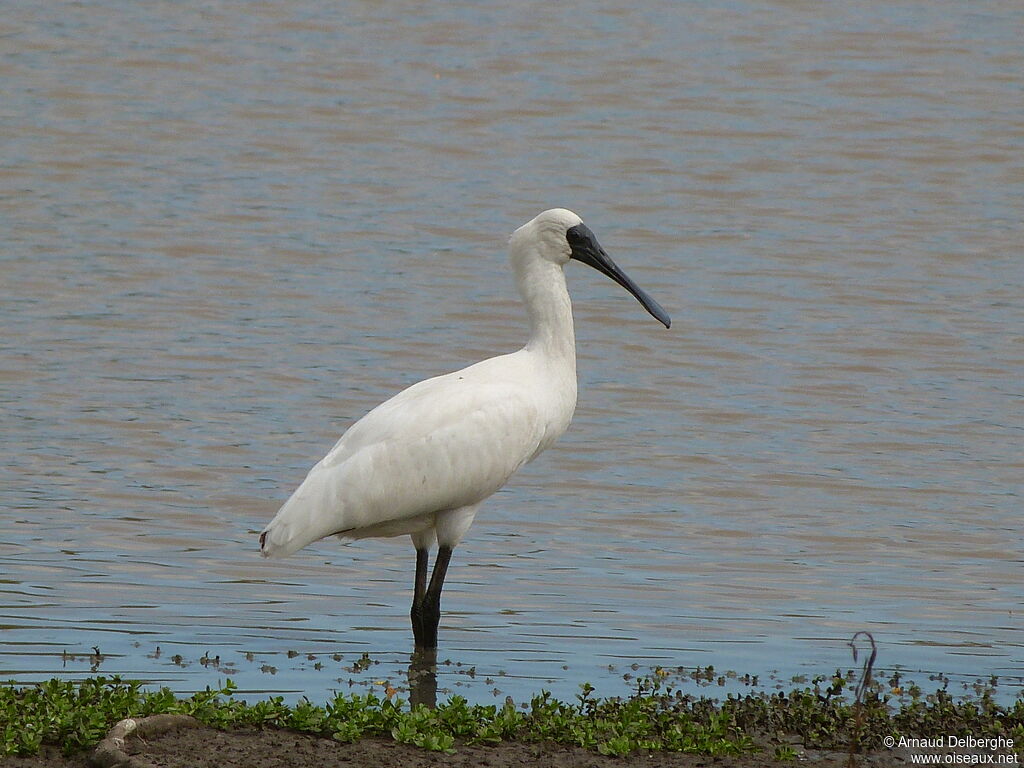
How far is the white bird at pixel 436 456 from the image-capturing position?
842cm

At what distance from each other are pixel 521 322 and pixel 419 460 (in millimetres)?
8056

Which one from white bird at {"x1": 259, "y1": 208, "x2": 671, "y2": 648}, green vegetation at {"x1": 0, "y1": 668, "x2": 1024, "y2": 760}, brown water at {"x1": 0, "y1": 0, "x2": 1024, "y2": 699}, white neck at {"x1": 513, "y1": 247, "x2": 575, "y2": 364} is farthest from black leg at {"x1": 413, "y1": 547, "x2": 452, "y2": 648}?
white neck at {"x1": 513, "y1": 247, "x2": 575, "y2": 364}

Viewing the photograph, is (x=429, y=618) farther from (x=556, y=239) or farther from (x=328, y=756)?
Result: (x=328, y=756)

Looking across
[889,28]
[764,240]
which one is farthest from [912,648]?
[889,28]

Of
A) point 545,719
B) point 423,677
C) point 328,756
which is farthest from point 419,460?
point 328,756

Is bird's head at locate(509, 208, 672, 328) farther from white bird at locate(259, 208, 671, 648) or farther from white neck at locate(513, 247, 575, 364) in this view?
white bird at locate(259, 208, 671, 648)

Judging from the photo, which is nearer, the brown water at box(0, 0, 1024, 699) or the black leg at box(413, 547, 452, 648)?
the black leg at box(413, 547, 452, 648)

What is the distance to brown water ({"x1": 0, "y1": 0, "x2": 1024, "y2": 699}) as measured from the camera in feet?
30.2

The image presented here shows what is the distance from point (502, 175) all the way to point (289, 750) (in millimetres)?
15758

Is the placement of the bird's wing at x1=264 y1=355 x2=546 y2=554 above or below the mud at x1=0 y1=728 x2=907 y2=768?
above

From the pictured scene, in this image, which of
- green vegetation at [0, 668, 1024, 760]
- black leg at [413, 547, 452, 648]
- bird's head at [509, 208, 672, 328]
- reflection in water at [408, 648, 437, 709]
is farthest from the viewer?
bird's head at [509, 208, 672, 328]

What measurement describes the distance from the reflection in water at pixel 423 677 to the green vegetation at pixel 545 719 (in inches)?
8.5

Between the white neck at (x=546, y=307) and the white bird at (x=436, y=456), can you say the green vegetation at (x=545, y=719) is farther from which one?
the white neck at (x=546, y=307)

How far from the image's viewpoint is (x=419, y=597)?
850 centimetres
